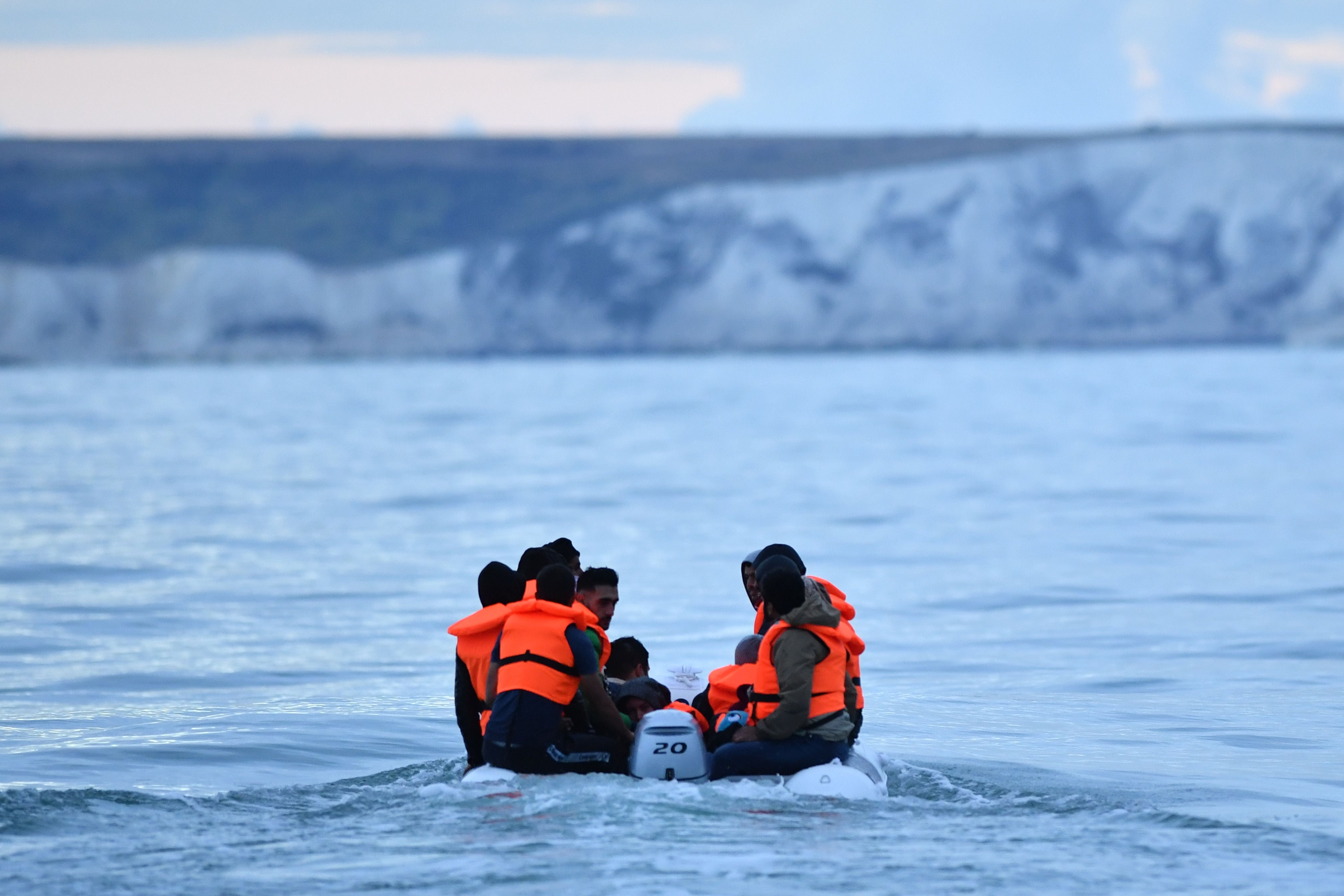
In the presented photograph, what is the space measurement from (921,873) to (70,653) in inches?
370

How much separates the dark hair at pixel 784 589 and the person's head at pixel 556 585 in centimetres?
98

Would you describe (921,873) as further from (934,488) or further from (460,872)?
(934,488)

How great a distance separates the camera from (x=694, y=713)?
9.44 meters

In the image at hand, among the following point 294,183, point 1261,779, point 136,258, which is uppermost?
point 294,183

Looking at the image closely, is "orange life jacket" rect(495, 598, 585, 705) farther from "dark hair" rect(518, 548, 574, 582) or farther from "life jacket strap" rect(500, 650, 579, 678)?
"dark hair" rect(518, 548, 574, 582)

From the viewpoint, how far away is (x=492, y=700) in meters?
9.17

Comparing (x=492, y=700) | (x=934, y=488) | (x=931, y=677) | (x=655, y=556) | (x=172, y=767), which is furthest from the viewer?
(x=934, y=488)

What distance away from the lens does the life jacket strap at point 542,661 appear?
8883mm

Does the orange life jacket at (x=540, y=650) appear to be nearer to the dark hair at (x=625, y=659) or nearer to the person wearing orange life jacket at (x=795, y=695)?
the person wearing orange life jacket at (x=795, y=695)

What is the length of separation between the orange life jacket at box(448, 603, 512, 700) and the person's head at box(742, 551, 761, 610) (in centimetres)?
135

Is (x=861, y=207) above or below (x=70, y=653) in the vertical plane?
above

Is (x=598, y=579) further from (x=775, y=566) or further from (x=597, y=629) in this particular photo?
(x=775, y=566)

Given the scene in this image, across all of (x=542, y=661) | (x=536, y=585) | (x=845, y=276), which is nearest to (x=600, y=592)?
(x=536, y=585)

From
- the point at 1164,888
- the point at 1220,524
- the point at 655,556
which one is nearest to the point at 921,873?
the point at 1164,888
